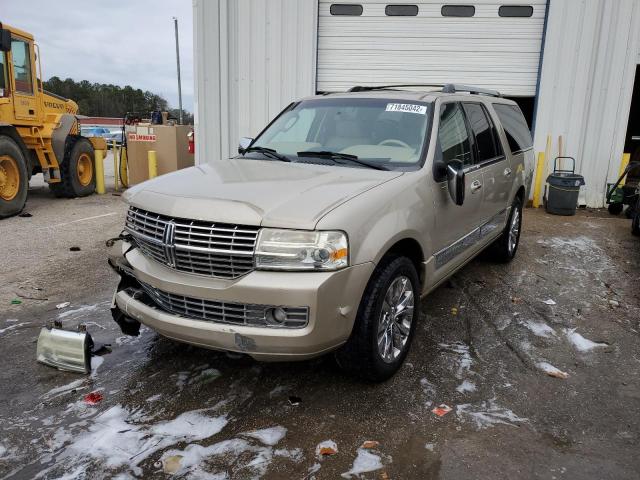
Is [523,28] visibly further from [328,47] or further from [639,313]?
[639,313]

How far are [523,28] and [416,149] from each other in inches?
328

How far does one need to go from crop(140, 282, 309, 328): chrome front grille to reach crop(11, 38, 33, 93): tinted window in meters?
8.59

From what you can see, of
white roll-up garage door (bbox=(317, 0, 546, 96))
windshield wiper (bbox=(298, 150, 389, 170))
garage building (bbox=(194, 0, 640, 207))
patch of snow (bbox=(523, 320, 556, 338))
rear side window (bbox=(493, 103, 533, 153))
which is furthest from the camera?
white roll-up garage door (bbox=(317, 0, 546, 96))

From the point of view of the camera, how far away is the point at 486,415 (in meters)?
3.14

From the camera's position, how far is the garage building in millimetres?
10359

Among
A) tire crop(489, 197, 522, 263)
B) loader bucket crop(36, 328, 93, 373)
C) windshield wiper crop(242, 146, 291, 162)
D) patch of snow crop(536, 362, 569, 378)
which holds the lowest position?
patch of snow crop(536, 362, 569, 378)

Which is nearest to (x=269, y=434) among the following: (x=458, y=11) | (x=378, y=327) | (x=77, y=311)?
(x=378, y=327)

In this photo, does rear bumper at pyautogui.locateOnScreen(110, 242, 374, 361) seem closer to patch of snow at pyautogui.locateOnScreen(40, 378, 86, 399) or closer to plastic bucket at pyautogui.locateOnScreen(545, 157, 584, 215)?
patch of snow at pyautogui.locateOnScreen(40, 378, 86, 399)

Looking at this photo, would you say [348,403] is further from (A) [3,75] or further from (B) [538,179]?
(A) [3,75]

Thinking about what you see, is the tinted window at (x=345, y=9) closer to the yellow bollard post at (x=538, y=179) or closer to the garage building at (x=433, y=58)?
the garage building at (x=433, y=58)

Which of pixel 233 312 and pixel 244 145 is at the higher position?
pixel 244 145

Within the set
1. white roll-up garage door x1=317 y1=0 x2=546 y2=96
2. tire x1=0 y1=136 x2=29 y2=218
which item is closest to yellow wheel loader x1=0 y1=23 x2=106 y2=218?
tire x1=0 y1=136 x2=29 y2=218

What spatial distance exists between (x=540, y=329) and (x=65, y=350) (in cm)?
369

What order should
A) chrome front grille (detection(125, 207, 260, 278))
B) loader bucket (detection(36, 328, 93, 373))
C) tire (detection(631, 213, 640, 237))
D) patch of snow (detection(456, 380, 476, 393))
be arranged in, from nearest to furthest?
chrome front grille (detection(125, 207, 260, 278)) < patch of snow (detection(456, 380, 476, 393)) < loader bucket (detection(36, 328, 93, 373)) < tire (detection(631, 213, 640, 237))
